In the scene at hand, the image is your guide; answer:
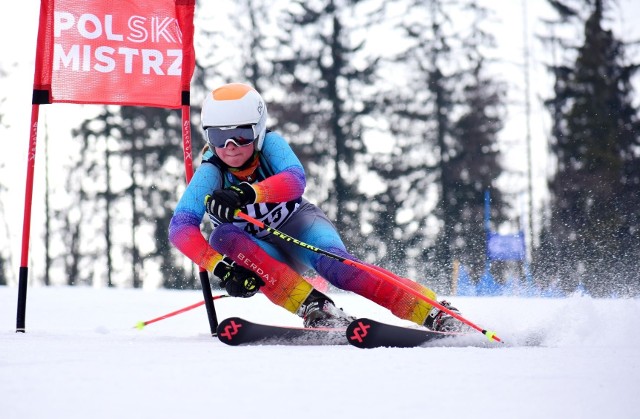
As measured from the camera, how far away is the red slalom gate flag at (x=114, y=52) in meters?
5.60

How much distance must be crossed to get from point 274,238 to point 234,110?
0.81m

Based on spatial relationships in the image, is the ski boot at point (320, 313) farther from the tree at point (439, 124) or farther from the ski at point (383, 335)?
the tree at point (439, 124)

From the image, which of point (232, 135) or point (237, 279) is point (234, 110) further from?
point (237, 279)

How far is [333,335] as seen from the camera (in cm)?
430

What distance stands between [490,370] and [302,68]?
1908cm

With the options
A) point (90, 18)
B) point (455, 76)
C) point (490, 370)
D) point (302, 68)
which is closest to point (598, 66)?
point (455, 76)

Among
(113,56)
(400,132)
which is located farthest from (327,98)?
(113,56)

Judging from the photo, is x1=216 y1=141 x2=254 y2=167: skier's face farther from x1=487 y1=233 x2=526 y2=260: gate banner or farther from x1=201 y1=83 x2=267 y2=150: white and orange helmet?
x1=487 y1=233 x2=526 y2=260: gate banner

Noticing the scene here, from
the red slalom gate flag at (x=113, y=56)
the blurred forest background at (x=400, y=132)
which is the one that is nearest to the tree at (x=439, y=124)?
the blurred forest background at (x=400, y=132)

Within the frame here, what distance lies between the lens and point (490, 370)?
9.92 ft

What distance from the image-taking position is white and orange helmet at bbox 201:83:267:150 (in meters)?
4.76

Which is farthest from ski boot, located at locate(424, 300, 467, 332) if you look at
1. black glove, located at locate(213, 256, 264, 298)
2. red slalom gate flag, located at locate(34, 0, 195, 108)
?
red slalom gate flag, located at locate(34, 0, 195, 108)

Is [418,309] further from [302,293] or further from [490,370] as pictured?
[490,370]

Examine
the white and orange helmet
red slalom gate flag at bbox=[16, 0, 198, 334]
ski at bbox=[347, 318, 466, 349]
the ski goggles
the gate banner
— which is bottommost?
ski at bbox=[347, 318, 466, 349]
